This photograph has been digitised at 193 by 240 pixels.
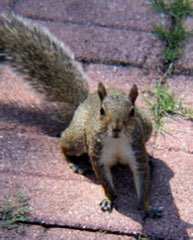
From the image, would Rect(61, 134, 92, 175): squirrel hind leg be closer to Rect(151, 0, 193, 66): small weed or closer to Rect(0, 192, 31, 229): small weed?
Rect(0, 192, 31, 229): small weed

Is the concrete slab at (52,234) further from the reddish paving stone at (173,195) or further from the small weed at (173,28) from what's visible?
the small weed at (173,28)

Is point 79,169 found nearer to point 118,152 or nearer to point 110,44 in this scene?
point 118,152

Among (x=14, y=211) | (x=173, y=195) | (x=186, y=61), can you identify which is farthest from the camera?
(x=186, y=61)

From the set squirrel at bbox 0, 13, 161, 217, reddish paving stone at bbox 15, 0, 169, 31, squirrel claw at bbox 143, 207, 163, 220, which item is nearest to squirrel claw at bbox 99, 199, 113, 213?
squirrel at bbox 0, 13, 161, 217

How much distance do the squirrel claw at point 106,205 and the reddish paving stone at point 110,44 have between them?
38.6 inches

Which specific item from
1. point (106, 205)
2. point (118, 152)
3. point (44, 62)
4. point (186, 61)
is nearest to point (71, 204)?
point (106, 205)

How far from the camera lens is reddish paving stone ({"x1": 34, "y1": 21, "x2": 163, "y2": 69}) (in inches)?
135

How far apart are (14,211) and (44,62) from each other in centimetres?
74

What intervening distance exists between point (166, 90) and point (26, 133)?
66 centimetres

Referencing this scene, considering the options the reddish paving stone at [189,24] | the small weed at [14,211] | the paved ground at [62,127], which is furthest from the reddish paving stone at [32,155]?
the reddish paving stone at [189,24]

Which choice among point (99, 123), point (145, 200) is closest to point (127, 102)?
point (99, 123)

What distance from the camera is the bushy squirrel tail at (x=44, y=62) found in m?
2.97

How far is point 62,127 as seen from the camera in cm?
303

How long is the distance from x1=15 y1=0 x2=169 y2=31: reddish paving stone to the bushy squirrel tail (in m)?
0.67
